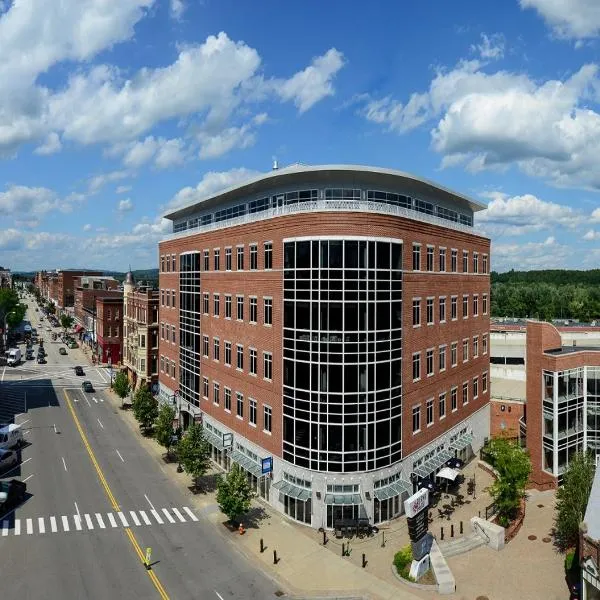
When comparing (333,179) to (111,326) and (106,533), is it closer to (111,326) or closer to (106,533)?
(106,533)

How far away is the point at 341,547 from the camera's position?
3034 centimetres

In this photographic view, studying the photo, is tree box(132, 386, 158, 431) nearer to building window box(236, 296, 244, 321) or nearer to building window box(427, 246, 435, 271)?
building window box(236, 296, 244, 321)

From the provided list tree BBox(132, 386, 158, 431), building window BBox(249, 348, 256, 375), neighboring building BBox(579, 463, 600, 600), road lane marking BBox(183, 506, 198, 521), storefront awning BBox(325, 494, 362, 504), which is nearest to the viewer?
neighboring building BBox(579, 463, 600, 600)

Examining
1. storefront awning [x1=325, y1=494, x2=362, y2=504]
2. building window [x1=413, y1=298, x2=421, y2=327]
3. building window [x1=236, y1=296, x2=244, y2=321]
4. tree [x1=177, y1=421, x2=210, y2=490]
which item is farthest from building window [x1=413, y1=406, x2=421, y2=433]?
tree [x1=177, y1=421, x2=210, y2=490]

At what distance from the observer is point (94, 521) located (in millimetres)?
33500

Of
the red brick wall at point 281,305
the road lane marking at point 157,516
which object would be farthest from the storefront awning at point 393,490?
the road lane marking at point 157,516

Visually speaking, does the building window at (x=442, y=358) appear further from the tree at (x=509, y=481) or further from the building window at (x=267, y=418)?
the building window at (x=267, y=418)

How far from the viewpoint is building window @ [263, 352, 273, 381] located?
36312 mm

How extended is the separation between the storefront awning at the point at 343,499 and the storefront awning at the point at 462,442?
13603 mm

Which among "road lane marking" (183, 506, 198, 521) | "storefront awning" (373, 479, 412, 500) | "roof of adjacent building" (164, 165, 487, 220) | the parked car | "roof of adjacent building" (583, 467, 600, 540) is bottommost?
"road lane marking" (183, 506, 198, 521)

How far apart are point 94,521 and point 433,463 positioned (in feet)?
80.2

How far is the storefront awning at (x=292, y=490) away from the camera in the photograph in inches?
1297

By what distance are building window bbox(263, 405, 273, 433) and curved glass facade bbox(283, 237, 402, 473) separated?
279cm

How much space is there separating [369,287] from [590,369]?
21.6 m
